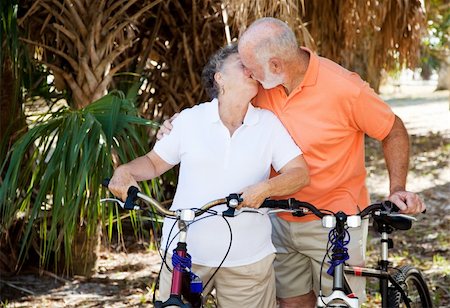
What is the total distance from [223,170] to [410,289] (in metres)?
1.72

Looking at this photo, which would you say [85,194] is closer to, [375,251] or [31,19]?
[31,19]

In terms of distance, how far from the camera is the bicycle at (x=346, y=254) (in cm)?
308

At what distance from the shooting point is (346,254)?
10.3 feet

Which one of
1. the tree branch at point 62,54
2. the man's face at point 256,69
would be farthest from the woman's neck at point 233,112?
the tree branch at point 62,54

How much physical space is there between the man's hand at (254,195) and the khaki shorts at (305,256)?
68cm

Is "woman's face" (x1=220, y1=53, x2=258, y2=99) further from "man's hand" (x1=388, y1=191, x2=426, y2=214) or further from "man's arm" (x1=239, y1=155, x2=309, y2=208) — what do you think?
"man's hand" (x1=388, y1=191, x2=426, y2=214)

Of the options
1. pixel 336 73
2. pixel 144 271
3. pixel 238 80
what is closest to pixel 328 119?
pixel 336 73

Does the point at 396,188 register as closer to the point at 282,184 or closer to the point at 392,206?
the point at 392,206

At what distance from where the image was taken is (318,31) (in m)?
7.07

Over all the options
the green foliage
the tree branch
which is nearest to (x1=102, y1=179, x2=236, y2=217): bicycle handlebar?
the green foliage

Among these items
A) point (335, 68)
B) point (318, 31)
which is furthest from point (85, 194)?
point (318, 31)

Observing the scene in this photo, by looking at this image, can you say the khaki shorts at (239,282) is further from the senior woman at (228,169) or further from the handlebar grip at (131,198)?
the handlebar grip at (131,198)

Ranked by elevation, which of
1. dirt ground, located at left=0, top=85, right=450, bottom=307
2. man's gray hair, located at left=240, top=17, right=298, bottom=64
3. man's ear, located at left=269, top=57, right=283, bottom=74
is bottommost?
dirt ground, located at left=0, top=85, right=450, bottom=307

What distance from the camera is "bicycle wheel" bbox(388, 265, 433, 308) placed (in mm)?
3844
